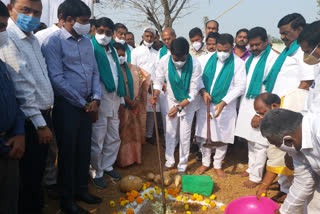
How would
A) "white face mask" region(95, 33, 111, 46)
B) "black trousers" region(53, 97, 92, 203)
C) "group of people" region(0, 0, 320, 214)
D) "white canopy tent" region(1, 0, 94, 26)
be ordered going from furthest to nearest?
"white canopy tent" region(1, 0, 94, 26)
"white face mask" region(95, 33, 111, 46)
"black trousers" region(53, 97, 92, 203)
"group of people" region(0, 0, 320, 214)

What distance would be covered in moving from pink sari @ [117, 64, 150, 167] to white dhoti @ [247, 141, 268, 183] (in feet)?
6.34

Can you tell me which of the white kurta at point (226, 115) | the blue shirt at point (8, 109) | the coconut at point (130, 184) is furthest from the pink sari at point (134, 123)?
the blue shirt at point (8, 109)

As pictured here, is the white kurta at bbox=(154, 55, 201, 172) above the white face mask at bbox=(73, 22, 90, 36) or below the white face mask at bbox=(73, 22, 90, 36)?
A: below

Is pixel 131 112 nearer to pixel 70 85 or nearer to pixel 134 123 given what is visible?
pixel 134 123

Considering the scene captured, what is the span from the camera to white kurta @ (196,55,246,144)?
4.21 m

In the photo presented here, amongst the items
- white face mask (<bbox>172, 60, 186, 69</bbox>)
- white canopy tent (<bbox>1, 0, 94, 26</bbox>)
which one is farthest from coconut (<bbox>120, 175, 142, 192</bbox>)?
white canopy tent (<bbox>1, 0, 94, 26</bbox>)

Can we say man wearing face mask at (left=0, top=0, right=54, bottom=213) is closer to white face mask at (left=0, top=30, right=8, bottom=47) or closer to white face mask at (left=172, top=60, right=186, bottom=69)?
white face mask at (left=0, top=30, right=8, bottom=47)

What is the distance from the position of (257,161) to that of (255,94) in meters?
1.04

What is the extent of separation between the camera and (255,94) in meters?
4.10

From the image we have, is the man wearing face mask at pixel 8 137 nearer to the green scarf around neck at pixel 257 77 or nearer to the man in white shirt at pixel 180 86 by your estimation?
the man in white shirt at pixel 180 86

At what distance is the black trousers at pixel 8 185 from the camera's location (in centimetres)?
205

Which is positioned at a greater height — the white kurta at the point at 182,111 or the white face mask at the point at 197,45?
the white face mask at the point at 197,45

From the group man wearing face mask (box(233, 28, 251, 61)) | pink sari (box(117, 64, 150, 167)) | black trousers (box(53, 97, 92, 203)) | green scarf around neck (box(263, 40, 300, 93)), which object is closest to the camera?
black trousers (box(53, 97, 92, 203))

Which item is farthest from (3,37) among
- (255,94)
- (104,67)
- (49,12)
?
(49,12)
